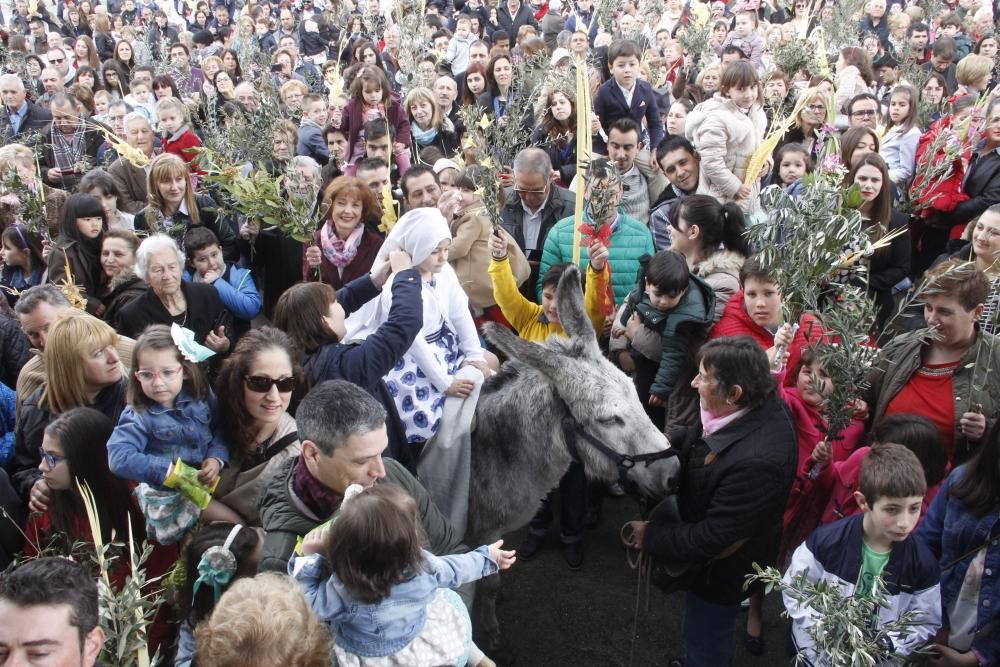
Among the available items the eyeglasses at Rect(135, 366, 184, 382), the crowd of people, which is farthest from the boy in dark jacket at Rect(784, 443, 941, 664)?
the eyeglasses at Rect(135, 366, 184, 382)

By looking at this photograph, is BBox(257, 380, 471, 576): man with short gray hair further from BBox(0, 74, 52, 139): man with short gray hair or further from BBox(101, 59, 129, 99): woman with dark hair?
BBox(101, 59, 129, 99): woman with dark hair

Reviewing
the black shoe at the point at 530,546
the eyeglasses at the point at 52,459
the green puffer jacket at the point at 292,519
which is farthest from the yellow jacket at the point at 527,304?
the eyeglasses at the point at 52,459

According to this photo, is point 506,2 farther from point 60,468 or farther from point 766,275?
point 60,468

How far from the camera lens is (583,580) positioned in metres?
5.05

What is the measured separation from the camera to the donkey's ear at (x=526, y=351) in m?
3.59

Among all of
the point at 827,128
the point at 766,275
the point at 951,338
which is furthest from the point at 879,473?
the point at 827,128

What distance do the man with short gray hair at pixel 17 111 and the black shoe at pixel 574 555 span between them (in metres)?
8.66

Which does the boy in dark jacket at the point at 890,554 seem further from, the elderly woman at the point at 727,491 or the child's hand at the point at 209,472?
the child's hand at the point at 209,472

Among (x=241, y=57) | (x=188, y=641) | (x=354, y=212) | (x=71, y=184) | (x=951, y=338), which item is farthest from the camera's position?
(x=241, y=57)

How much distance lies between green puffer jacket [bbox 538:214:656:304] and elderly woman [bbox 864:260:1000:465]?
6.37 ft

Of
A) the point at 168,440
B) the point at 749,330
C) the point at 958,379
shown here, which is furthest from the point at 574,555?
the point at 168,440

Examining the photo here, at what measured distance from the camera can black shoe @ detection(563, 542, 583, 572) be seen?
203 inches

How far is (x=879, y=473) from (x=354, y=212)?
13.0 ft

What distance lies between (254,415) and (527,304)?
2.21m
